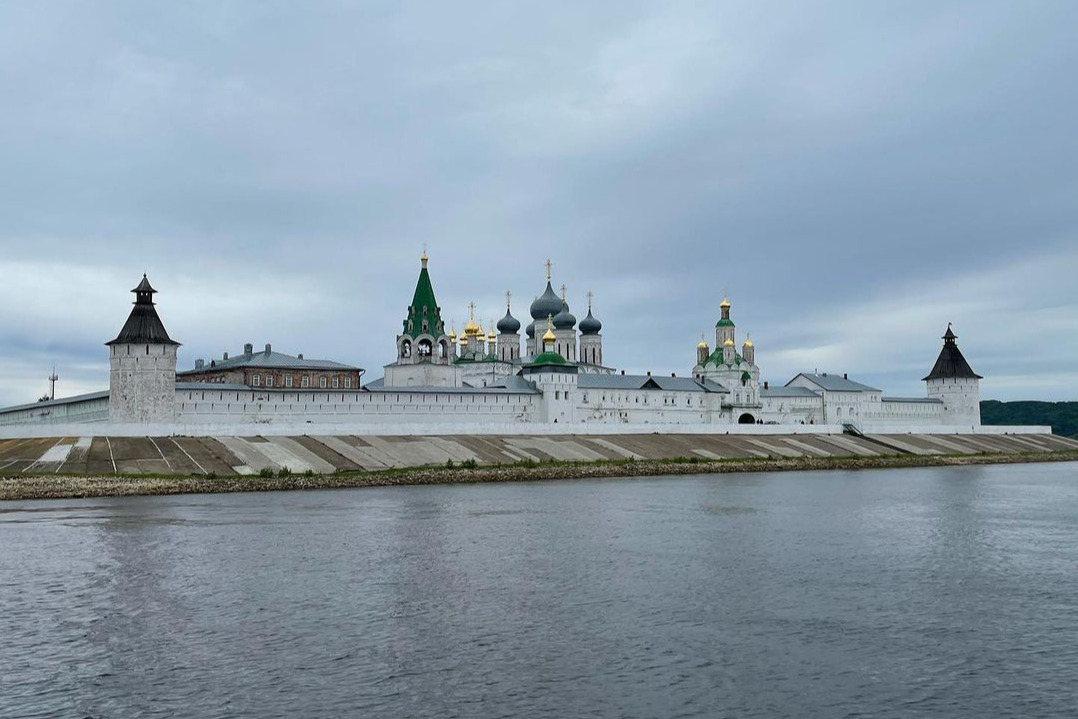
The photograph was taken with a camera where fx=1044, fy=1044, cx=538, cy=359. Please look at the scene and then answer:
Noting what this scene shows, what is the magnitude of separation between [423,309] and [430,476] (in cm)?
2335

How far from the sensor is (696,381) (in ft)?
253

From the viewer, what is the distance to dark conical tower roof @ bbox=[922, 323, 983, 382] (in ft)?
270

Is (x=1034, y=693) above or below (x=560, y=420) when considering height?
below

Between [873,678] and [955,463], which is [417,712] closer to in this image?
[873,678]

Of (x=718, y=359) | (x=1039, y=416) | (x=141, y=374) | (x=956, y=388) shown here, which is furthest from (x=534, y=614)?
(x=1039, y=416)

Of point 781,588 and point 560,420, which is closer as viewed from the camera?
point 781,588

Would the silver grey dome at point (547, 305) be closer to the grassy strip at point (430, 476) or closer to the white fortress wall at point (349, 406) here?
the white fortress wall at point (349, 406)

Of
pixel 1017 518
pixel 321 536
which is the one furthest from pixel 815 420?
pixel 321 536

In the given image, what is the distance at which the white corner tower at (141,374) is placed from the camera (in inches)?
1769

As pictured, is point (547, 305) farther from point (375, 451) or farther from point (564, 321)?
point (375, 451)

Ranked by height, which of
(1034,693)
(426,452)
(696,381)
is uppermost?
(696,381)

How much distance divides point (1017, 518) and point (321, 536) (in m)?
18.4

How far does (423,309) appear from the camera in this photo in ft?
207

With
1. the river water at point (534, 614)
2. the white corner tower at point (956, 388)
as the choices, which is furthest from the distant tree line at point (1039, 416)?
the river water at point (534, 614)
